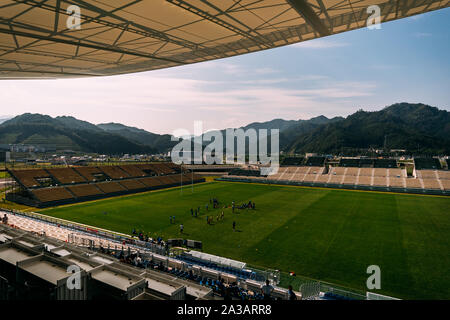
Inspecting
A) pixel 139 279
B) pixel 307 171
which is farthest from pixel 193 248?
pixel 307 171

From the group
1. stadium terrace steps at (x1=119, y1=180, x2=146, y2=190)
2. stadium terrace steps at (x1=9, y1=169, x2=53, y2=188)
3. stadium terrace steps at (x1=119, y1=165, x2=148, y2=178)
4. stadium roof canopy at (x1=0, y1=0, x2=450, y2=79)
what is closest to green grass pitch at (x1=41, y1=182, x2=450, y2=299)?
stadium terrace steps at (x1=119, y1=180, x2=146, y2=190)

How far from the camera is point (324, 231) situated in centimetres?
2373

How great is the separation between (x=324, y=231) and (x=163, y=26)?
2207cm

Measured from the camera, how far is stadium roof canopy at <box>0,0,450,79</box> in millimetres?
7863

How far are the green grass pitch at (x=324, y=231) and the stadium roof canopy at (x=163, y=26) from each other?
1348cm

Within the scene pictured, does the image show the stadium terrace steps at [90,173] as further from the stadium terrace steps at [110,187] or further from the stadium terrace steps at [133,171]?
the stadium terrace steps at [133,171]

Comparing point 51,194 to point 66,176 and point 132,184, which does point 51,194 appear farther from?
point 132,184

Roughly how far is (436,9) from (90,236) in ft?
84.1

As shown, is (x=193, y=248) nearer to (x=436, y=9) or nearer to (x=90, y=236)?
(x=90, y=236)

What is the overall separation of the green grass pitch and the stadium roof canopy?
13.5m

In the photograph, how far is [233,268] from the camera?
1477 centimetres

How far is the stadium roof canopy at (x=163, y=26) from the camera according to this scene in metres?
7.86

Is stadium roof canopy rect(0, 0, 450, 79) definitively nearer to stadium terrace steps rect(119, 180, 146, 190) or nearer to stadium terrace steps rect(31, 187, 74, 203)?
stadium terrace steps rect(31, 187, 74, 203)

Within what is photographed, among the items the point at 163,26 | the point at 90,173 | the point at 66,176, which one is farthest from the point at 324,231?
the point at 90,173
